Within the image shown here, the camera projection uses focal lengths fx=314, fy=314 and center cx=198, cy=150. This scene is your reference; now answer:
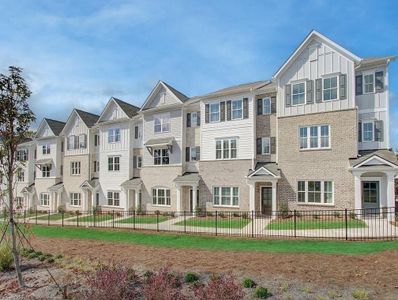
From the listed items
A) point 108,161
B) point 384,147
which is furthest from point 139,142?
point 384,147

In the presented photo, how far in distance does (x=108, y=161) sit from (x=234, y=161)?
15.3m

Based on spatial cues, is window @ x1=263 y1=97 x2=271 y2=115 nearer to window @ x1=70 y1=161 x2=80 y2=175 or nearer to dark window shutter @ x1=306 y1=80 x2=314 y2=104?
dark window shutter @ x1=306 y1=80 x2=314 y2=104

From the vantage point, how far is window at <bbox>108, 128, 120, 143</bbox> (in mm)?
33156

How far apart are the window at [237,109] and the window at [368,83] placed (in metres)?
8.85

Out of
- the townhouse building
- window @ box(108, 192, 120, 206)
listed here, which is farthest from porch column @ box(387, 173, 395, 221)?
window @ box(108, 192, 120, 206)

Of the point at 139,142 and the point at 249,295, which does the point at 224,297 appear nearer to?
the point at 249,295

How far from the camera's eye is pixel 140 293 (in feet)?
23.8

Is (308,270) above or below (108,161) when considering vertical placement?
below

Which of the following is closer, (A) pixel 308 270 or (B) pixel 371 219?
(A) pixel 308 270

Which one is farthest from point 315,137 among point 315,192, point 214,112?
point 214,112

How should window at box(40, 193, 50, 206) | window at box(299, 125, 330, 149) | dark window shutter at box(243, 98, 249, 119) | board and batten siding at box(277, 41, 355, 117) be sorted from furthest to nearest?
window at box(40, 193, 50, 206)
dark window shutter at box(243, 98, 249, 119)
window at box(299, 125, 330, 149)
board and batten siding at box(277, 41, 355, 117)

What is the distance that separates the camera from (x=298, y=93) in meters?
22.7

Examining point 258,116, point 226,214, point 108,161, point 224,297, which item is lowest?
point 226,214

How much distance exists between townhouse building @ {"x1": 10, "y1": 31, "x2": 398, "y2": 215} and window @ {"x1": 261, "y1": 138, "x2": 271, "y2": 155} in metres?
→ 0.11
